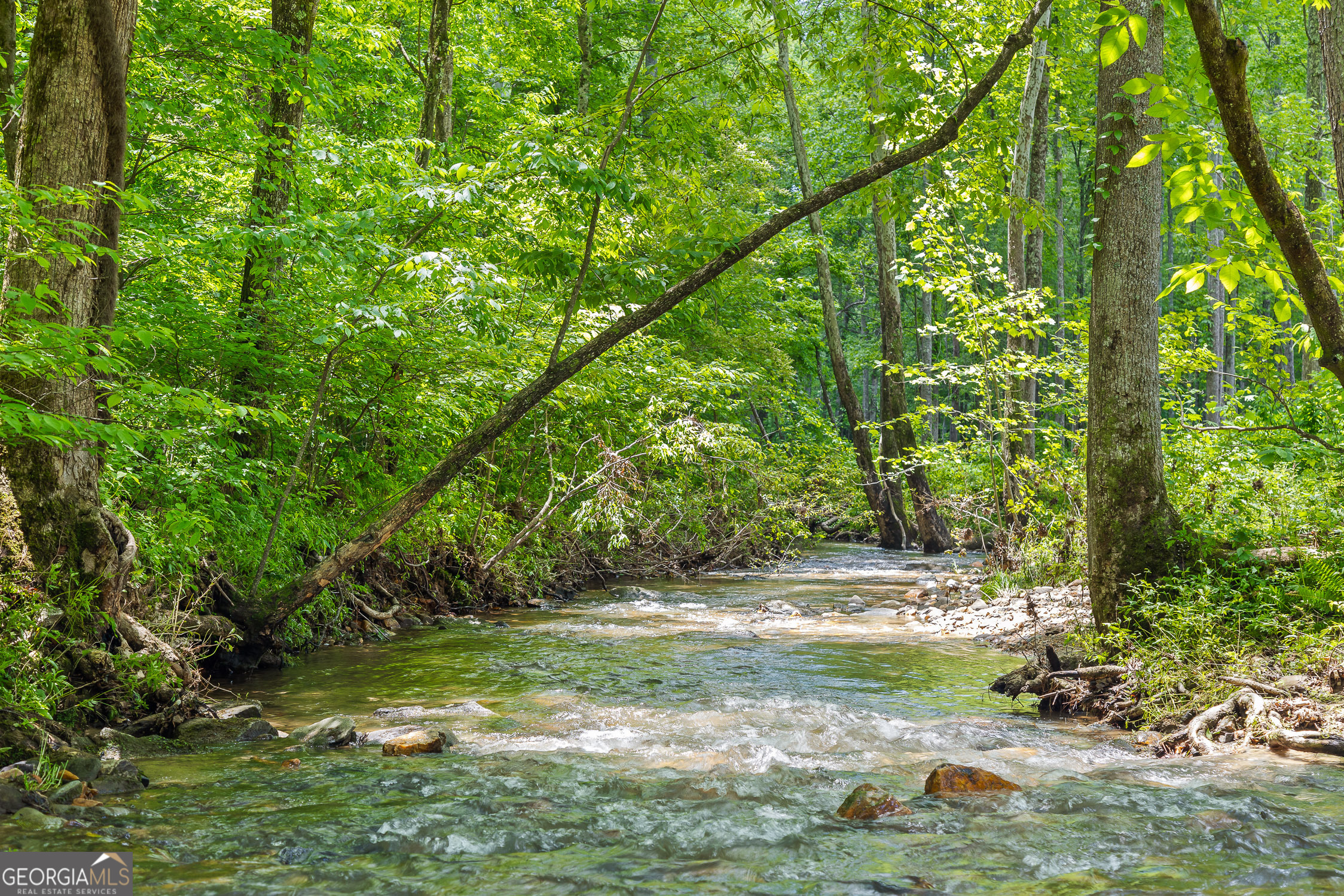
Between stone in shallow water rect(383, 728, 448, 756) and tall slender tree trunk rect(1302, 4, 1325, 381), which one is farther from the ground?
tall slender tree trunk rect(1302, 4, 1325, 381)

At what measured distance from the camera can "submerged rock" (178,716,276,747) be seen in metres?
5.66

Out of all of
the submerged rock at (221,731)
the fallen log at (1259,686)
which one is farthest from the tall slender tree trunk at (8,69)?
the fallen log at (1259,686)

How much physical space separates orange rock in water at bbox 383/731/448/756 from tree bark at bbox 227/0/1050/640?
2.77 meters

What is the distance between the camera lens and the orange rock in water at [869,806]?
4297 millimetres

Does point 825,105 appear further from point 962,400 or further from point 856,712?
point 962,400

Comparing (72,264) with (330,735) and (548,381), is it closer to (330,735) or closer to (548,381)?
(330,735)

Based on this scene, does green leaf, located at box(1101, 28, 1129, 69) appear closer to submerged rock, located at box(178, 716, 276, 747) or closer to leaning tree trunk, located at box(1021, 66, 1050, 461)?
submerged rock, located at box(178, 716, 276, 747)

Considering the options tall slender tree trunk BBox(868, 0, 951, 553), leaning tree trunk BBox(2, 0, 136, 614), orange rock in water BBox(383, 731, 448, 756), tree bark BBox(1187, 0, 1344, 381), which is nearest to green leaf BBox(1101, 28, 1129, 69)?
tree bark BBox(1187, 0, 1344, 381)

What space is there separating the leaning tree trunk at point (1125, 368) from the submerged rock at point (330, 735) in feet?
18.1

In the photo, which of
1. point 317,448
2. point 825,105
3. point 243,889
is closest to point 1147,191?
point 243,889

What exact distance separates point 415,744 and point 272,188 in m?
5.68

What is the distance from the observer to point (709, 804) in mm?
4547

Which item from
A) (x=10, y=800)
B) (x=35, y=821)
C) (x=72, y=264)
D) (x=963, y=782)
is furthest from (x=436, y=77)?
(x=963, y=782)

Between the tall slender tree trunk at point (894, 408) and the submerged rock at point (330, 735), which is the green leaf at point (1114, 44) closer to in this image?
the submerged rock at point (330, 735)
